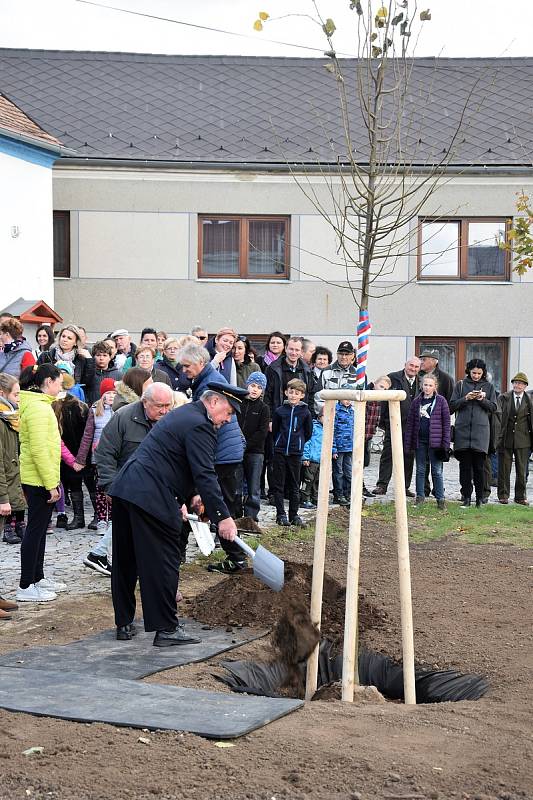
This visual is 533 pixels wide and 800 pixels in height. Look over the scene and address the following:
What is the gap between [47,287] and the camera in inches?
826

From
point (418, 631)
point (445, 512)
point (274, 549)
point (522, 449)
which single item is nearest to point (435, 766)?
point (418, 631)

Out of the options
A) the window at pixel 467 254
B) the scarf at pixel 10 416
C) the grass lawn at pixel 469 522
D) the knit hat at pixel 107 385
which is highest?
the window at pixel 467 254

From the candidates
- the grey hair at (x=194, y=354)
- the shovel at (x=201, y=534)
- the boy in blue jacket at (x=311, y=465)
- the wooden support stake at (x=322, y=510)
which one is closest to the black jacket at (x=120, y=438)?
the shovel at (x=201, y=534)

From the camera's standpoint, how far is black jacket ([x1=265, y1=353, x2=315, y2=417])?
13703 mm

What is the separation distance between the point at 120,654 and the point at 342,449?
685 cm

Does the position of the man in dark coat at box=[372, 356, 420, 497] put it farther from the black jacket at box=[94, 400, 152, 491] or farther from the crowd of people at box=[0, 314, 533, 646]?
the black jacket at box=[94, 400, 152, 491]

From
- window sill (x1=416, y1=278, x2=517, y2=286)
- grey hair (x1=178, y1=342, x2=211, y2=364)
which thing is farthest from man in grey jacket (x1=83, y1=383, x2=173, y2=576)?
window sill (x1=416, y1=278, x2=517, y2=286)

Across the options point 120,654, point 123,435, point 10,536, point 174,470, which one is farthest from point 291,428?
point 120,654

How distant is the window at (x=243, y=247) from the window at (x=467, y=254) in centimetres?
309

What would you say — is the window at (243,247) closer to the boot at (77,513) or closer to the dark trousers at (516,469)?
the dark trousers at (516,469)

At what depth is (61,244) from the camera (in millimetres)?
22406

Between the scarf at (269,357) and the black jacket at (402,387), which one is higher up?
the scarf at (269,357)

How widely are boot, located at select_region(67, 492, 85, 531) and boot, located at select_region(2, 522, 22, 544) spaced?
843 mm

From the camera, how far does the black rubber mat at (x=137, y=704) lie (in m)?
5.29
